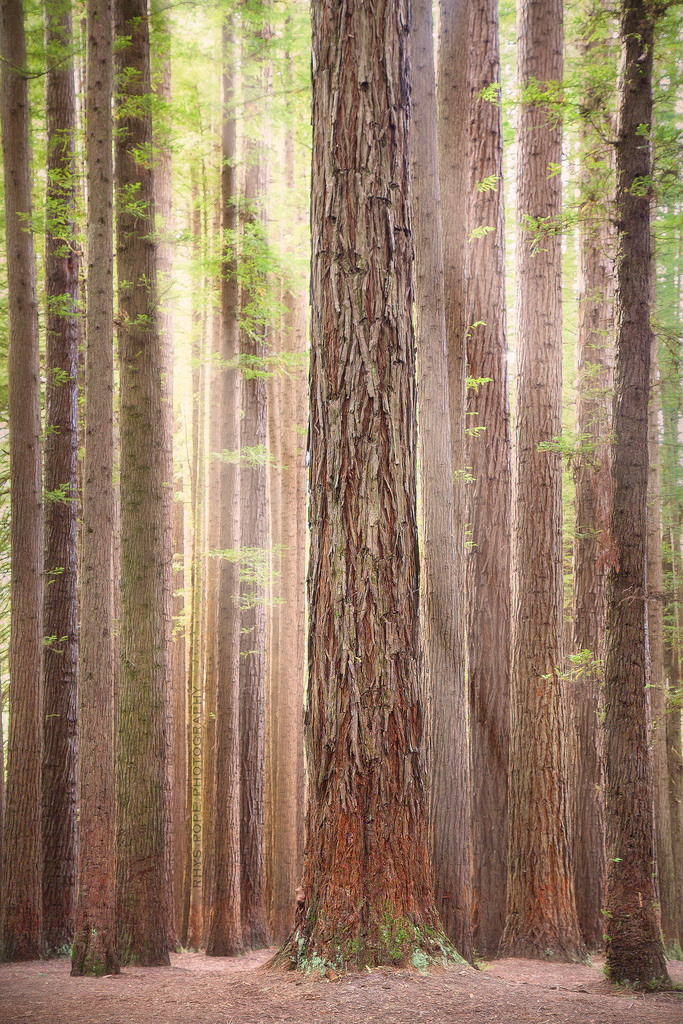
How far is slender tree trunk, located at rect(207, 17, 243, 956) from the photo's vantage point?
11.7 meters

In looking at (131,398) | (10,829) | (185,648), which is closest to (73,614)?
(10,829)

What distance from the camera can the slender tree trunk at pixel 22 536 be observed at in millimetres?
9016

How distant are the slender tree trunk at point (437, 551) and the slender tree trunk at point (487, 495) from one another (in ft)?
5.95

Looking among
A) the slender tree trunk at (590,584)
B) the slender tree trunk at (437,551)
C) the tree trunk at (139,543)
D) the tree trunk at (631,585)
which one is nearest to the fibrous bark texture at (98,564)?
the tree trunk at (139,543)

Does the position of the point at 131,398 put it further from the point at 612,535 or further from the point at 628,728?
the point at 628,728

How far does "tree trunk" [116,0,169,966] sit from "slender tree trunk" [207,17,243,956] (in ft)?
10.2

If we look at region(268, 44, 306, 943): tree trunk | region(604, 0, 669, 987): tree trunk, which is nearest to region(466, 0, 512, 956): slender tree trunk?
region(604, 0, 669, 987): tree trunk

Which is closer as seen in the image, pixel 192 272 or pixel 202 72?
pixel 192 272

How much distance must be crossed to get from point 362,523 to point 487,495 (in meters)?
5.66

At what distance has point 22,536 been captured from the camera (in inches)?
370

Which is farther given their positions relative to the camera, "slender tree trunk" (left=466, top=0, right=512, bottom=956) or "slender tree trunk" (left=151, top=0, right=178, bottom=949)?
"slender tree trunk" (left=466, top=0, right=512, bottom=956)

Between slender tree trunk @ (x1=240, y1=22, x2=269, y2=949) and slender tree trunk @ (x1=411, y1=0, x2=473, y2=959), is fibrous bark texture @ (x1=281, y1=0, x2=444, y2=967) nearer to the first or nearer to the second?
slender tree trunk @ (x1=411, y1=0, x2=473, y2=959)

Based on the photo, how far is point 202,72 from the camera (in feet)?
45.3

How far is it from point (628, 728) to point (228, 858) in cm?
728
